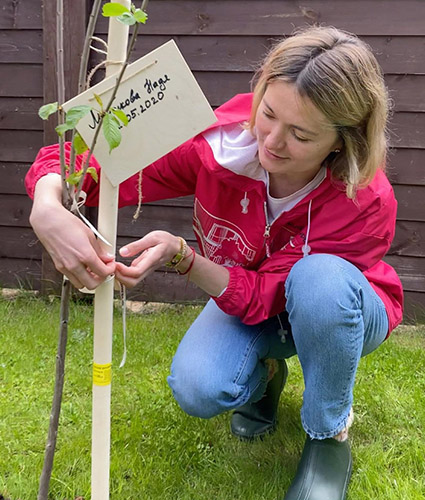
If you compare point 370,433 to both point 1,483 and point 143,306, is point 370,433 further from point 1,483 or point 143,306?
point 143,306

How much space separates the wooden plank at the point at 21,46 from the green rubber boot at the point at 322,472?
7.26 feet

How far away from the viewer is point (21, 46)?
2.78m

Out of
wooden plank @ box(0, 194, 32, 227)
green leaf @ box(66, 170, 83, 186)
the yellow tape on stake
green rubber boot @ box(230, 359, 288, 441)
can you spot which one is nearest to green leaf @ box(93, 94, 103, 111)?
green leaf @ box(66, 170, 83, 186)

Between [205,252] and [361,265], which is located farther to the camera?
[205,252]

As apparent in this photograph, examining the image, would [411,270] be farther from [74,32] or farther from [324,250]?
[74,32]

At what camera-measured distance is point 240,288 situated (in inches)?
55.3

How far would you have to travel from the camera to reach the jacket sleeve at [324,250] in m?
1.40

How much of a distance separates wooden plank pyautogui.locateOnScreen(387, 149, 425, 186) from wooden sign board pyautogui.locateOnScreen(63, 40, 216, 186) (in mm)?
1896

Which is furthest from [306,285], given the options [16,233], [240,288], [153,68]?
[16,233]

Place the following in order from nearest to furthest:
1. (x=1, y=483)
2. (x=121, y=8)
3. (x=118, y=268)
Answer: (x=121, y=8)
(x=118, y=268)
(x=1, y=483)

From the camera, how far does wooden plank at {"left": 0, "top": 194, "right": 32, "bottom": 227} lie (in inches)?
113

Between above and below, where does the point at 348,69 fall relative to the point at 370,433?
above

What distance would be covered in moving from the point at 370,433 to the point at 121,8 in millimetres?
1388

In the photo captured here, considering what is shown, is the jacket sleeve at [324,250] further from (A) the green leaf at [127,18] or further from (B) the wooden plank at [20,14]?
(B) the wooden plank at [20,14]
